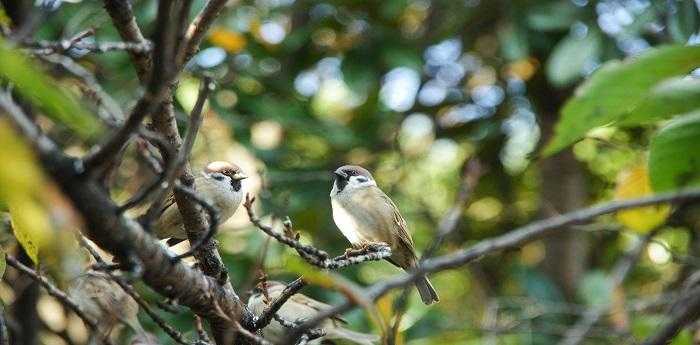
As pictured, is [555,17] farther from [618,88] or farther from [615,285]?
[618,88]

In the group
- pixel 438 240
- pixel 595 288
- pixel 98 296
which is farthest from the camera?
pixel 595 288

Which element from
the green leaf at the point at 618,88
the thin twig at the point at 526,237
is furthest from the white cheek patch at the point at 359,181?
the thin twig at the point at 526,237

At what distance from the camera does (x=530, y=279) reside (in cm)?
542

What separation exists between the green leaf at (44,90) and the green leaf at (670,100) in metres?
0.67

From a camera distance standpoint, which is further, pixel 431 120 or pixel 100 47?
pixel 431 120

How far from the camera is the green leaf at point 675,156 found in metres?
1.16

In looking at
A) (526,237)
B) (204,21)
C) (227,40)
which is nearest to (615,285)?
(204,21)

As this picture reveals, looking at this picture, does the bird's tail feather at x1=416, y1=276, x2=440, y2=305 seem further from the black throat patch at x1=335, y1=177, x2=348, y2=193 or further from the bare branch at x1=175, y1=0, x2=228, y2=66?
the bare branch at x1=175, y1=0, x2=228, y2=66

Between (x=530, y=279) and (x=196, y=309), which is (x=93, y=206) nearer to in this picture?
(x=196, y=309)

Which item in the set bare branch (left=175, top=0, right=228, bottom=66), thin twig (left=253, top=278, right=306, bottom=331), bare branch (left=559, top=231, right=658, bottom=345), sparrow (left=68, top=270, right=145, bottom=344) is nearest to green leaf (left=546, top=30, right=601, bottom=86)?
bare branch (left=559, top=231, right=658, bottom=345)

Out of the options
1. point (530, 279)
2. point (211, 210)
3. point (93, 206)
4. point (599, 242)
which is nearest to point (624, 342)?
point (530, 279)

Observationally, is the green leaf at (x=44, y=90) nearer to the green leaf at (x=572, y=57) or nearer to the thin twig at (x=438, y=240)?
the thin twig at (x=438, y=240)

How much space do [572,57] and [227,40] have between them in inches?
69.1

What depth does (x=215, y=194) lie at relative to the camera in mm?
4090
